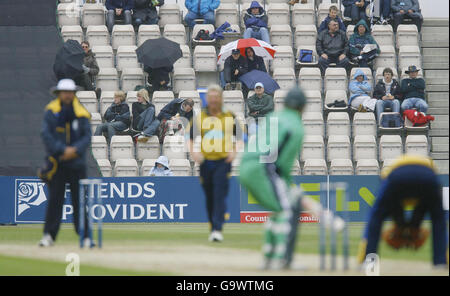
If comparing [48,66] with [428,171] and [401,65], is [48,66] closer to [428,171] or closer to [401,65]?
[401,65]

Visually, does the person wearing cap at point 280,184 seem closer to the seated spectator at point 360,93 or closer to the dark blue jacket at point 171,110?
the dark blue jacket at point 171,110

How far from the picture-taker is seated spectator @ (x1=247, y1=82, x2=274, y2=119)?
49.9 ft

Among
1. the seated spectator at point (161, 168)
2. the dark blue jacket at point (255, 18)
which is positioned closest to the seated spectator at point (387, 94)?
the dark blue jacket at point (255, 18)

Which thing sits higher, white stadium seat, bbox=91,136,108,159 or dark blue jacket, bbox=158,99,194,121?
dark blue jacket, bbox=158,99,194,121

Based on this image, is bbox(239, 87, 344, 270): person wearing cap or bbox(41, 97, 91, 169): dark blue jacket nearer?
bbox(239, 87, 344, 270): person wearing cap

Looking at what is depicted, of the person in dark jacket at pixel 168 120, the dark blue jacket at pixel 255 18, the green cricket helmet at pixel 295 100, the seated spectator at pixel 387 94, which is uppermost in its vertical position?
the dark blue jacket at pixel 255 18

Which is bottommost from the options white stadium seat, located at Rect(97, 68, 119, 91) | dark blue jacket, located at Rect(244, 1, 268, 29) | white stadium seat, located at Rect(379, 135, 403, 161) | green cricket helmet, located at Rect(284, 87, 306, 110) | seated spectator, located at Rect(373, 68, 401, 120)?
white stadium seat, located at Rect(379, 135, 403, 161)

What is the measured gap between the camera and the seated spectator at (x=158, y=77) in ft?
60.9

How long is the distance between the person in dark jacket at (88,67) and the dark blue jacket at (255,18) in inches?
122

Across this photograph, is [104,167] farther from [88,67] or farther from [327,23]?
[327,23]

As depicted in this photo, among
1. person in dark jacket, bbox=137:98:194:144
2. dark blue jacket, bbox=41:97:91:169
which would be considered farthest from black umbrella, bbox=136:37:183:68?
dark blue jacket, bbox=41:97:91:169

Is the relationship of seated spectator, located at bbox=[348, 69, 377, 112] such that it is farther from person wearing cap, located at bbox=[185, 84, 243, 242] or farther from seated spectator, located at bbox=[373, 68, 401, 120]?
person wearing cap, located at bbox=[185, 84, 243, 242]

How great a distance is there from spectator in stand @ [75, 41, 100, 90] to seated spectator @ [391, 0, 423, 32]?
609 cm
